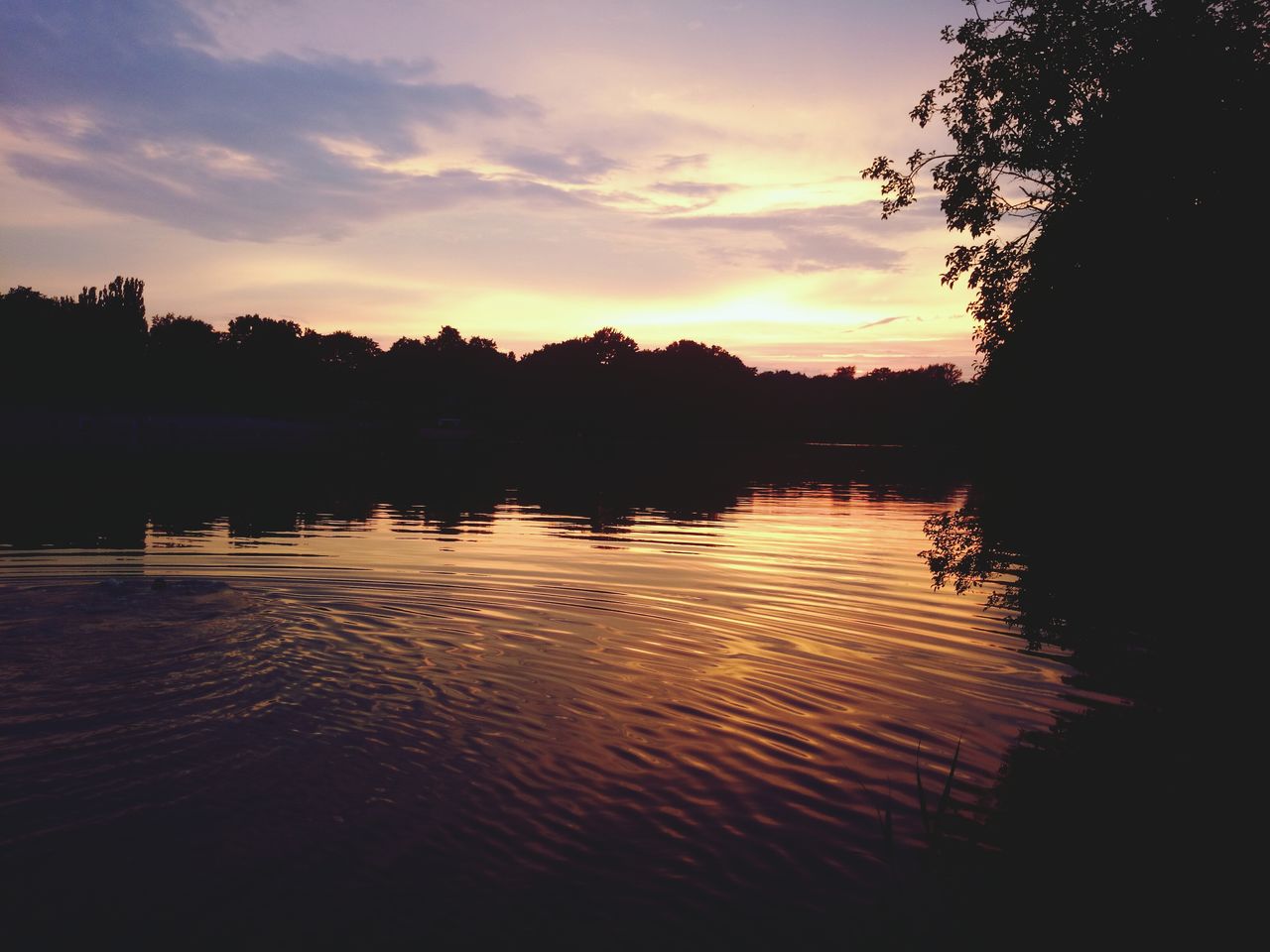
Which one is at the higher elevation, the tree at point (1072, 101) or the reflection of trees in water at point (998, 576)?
the tree at point (1072, 101)

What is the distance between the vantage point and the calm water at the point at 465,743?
6926 mm

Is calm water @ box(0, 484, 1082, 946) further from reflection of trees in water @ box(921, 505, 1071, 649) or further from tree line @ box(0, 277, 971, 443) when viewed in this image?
tree line @ box(0, 277, 971, 443)

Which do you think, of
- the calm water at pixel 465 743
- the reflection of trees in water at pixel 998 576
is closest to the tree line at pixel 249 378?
the reflection of trees in water at pixel 998 576

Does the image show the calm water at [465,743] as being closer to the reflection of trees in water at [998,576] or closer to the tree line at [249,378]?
the reflection of trees in water at [998,576]

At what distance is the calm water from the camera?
6.93 metres

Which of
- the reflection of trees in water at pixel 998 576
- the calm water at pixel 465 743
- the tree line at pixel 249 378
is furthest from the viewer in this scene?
the tree line at pixel 249 378

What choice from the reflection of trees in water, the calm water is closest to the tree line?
the reflection of trees in water

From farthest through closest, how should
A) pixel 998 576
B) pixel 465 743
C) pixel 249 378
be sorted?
pixel 249 378 → pixel 998 576 → pixel 465 743

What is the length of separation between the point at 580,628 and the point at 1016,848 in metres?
9.36

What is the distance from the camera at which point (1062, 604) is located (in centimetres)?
2091

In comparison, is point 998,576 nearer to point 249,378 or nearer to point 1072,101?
point 1072,101

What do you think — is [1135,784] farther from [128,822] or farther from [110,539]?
[110,539]

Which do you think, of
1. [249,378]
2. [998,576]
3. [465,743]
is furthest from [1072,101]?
[249,378]

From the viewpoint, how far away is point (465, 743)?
9.86 metres
